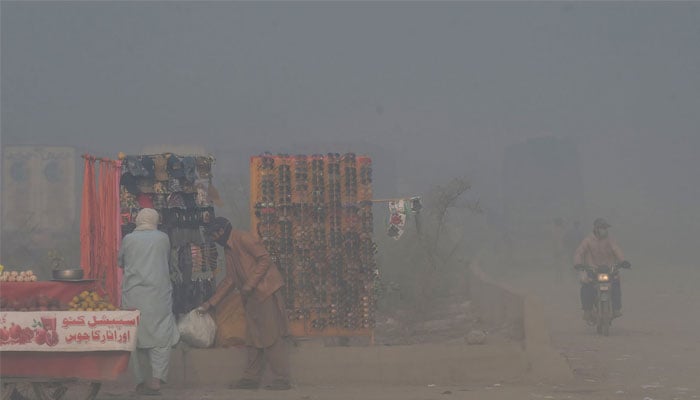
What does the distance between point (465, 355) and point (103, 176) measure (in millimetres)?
4189

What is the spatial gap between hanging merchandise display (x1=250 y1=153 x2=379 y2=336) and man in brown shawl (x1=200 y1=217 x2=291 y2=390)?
1.03 m

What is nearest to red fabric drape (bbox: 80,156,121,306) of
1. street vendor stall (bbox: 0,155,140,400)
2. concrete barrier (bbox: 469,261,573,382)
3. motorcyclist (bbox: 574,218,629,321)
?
street vendor stall (bbox: 0,155,140,400)

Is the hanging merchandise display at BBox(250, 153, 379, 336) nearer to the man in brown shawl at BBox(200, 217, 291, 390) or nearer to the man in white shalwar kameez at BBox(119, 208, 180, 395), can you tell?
the man in brown shawl at BBox(200, 217, 291, 390)

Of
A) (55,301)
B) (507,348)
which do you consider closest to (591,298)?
(507,348)

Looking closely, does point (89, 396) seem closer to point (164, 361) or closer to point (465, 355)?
point (164, 361)

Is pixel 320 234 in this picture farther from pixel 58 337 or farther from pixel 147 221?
pixel 58 337

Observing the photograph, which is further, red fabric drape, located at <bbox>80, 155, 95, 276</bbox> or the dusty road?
red fabric drape, located at <bbox>80, 155, 95, 276</bbox>

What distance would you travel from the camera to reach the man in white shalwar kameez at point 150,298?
9188 millimetres

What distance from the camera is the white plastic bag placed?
9.97 m

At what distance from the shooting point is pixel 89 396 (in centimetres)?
852

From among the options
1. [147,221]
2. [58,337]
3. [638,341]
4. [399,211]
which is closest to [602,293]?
[638,341]

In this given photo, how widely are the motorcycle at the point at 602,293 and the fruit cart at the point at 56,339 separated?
27.8ft

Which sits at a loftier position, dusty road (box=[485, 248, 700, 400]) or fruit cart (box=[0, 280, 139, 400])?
fruit cart (box=[0, 280, 139, 400])

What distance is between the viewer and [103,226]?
10445 millimetres
